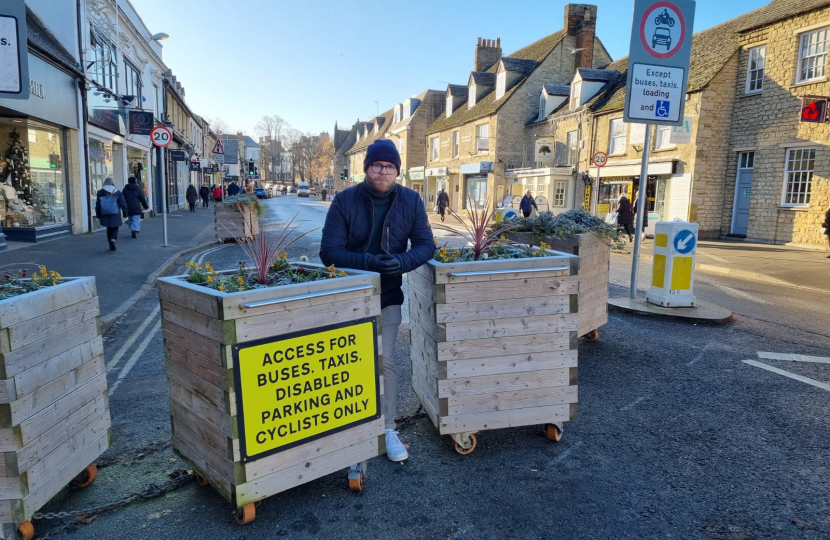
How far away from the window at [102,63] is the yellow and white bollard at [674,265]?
53.3ft

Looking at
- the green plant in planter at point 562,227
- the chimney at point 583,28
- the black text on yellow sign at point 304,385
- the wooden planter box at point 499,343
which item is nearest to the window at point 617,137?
the chimney at point 583,28

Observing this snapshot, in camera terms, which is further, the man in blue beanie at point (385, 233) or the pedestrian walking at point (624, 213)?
the pedestrian walking at point (624, 213)

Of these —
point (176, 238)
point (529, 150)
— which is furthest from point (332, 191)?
point (176, 238)

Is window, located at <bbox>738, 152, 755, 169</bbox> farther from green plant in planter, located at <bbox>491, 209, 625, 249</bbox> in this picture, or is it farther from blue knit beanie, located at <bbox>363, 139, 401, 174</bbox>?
blue knit beanie, located at <bbox>363, 139, 401, 174</bbox>

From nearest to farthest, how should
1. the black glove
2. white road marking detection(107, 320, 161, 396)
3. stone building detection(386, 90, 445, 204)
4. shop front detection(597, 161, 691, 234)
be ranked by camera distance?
the black glove → white road marking detection(107, 320, 161, 396) → shop front detection(597, 161, 691, 234) → stone building detection(386, 90, 445, 204)

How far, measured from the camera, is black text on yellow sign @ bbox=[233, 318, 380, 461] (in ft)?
8.50

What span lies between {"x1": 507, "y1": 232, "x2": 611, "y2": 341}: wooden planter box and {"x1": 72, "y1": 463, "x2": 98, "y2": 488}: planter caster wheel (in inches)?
170

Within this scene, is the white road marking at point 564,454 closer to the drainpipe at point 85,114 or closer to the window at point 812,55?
the drainpipe at point 85,114

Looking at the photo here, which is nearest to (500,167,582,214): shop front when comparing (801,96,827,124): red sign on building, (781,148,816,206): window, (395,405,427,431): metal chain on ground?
(781,148,816,206): window

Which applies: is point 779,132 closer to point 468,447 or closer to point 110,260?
point 468,447

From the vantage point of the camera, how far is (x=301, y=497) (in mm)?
2936

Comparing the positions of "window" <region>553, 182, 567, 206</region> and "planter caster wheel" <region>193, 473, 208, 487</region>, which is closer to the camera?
"planter caster wheel" <region>193, 473, 208, 487</region>

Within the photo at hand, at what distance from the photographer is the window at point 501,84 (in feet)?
105

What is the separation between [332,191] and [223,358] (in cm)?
7377
